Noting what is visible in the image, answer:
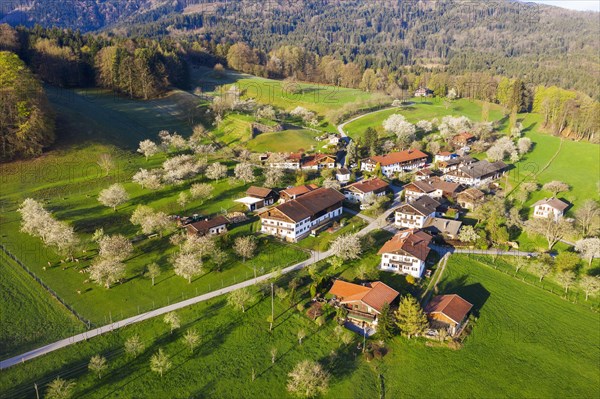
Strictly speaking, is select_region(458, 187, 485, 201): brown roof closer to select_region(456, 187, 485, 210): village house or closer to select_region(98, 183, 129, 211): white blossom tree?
select_region(456, 187, 485, 210): village house

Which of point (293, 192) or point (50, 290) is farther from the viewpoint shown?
point (293, 192)

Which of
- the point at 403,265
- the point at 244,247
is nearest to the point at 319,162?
the point at 244,247

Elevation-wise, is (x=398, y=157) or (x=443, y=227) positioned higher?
(x=398, y=157)

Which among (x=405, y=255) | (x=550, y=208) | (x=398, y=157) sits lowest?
(x=550, y=208)

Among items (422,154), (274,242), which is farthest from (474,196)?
(274,242)

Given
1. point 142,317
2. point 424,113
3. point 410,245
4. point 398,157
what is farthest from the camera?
point 424,113

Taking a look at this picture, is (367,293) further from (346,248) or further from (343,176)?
(343,176)

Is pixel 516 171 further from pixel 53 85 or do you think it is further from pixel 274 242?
pixel 53 85

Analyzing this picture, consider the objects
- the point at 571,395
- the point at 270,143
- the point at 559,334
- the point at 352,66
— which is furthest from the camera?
the point at 352,66
